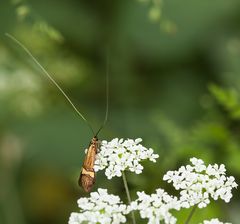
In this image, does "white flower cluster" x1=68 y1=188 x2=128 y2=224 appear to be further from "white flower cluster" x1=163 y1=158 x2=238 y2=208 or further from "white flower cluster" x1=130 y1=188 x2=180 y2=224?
"white flower cluster" x1=163 y1=158 x2=238 y2=208

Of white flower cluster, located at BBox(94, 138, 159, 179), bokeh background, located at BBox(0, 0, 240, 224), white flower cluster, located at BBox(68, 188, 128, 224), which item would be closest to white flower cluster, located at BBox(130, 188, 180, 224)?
white flower cluster, located at BBox(68, 188, 128, 224)

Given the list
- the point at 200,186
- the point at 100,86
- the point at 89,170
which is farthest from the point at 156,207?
the point at 100,86

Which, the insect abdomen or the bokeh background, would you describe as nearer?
the insect abdomen

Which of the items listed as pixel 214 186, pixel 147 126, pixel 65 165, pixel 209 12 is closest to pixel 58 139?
pixel 65 165

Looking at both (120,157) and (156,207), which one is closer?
(156,207)

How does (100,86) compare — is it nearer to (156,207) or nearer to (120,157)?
(120,157)

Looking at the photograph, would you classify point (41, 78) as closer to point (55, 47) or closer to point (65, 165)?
point (55, 47)
